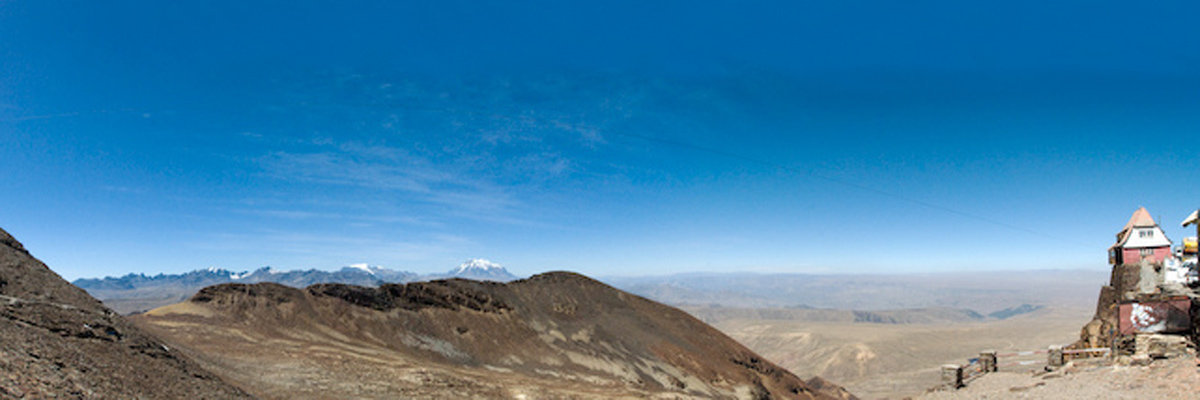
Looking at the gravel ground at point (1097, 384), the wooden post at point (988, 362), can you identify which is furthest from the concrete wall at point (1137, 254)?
the gravel ground at point (1097, 384)

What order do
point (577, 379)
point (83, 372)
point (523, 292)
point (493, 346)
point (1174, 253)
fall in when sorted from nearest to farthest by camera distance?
point (83, 372) < point (1174, 253) < point (577, 379) < point (493, 346) < point (523, 292)

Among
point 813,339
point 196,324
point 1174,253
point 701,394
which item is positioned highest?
point 1174,253

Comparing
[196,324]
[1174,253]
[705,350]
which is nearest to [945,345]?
[705,350]

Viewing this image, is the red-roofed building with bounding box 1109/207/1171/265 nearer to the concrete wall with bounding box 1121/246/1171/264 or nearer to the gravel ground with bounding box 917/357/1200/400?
the concrete wall with bounding box 1121/246/1171/264

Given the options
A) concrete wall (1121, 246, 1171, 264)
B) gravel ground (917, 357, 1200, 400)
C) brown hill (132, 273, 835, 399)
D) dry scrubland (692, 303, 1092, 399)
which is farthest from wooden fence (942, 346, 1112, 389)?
dry scrubland (692, 303, 1092, 399)

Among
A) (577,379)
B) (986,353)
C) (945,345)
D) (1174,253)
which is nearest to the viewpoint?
(986,353)

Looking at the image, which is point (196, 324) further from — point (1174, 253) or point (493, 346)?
point (1174, 253)

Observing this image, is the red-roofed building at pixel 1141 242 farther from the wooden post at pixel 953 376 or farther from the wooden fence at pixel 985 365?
the wooden post at pixel 953 376

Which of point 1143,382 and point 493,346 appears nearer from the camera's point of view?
point 1143,382
